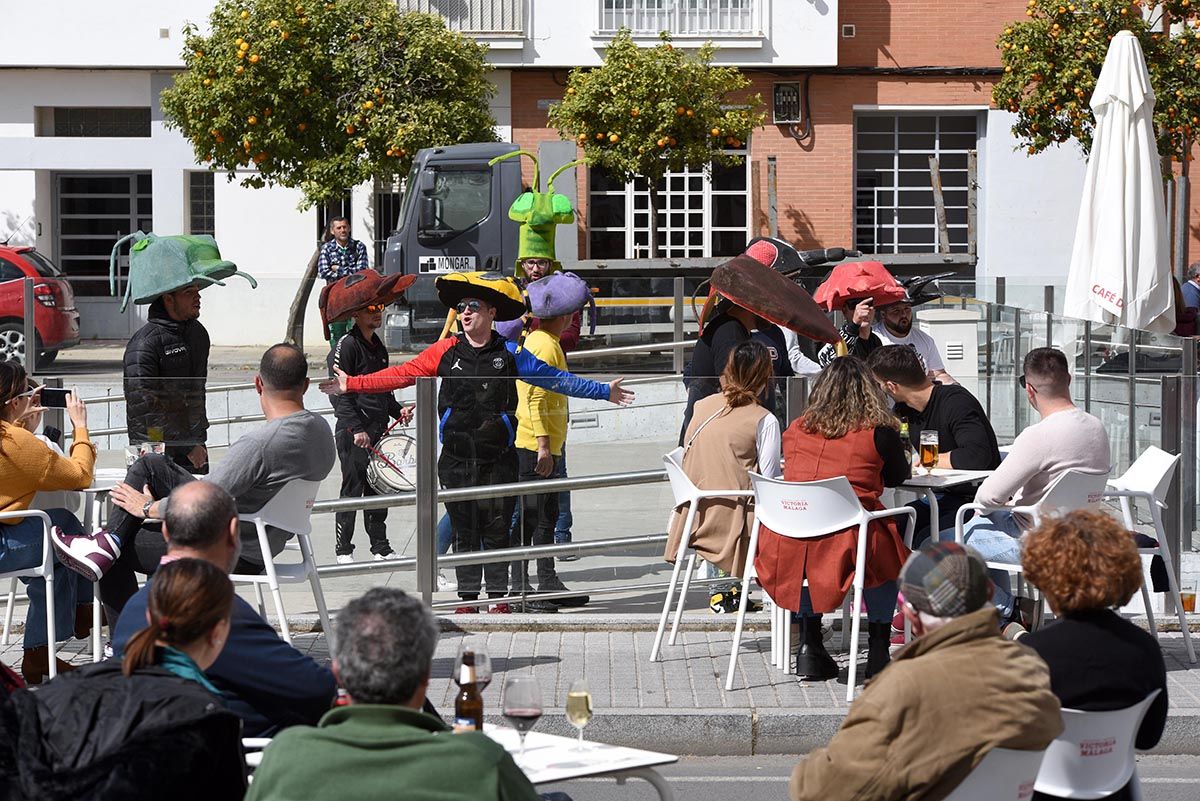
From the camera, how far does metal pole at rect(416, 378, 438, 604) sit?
27.5ft

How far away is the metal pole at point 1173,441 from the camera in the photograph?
880cm

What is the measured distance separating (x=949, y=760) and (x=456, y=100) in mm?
21024

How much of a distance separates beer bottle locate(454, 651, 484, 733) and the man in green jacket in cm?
66

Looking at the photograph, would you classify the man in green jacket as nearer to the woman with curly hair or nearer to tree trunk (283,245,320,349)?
the woman with curly hair

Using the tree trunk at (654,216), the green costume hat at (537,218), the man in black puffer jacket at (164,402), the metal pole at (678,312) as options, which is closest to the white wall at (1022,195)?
the tree trunk at (654,216)

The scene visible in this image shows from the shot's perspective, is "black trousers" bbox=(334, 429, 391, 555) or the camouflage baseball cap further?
"black trousers" bbox=(334, 429, 391, 555)

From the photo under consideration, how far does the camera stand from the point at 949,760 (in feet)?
12.3

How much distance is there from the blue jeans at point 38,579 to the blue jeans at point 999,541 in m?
4.11

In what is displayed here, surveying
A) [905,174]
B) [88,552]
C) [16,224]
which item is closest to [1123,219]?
[88,552]

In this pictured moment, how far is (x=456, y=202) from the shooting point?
69.7 feet

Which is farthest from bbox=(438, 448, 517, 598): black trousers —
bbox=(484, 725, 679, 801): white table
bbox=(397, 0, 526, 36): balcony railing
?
bbox=(397, 0, 526, 36): balcony railing

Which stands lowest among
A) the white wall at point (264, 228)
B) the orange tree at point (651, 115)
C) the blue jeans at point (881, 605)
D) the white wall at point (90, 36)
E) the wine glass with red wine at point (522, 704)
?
the blue jeans at point (881, 605)

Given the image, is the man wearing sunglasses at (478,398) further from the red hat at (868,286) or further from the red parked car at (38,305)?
the red parked car at (38,305)

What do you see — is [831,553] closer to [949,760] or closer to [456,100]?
[949,760]
